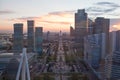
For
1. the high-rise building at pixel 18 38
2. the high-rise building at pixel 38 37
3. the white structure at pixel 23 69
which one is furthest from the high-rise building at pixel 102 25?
the white structure at pixel 23 69

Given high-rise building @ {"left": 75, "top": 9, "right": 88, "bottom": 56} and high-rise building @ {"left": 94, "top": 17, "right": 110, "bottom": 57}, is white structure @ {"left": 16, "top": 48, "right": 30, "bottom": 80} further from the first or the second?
high-rise building @ {"left": 75, "top": 9, "right": 88, "bottom": 56}

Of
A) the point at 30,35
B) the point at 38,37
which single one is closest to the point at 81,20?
the point at 38,37

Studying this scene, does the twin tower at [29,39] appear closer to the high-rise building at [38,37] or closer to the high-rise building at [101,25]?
the high-rise building at [38,37]

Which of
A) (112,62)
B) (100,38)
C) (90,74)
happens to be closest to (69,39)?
(100,38)

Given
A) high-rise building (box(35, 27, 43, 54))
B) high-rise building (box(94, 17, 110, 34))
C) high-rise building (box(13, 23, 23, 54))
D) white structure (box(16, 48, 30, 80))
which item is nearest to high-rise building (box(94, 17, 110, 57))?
high-rise building (box(94, 17, 110, 34))

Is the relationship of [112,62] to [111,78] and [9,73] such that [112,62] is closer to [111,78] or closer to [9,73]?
A: [111,78]

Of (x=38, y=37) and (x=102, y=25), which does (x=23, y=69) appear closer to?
(x=38, y=37)
